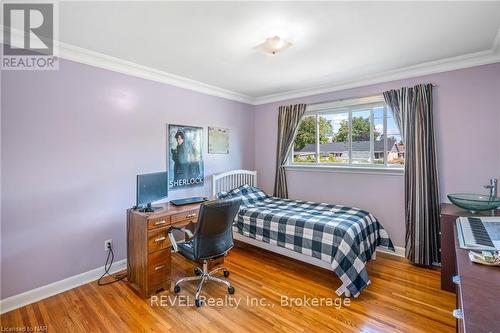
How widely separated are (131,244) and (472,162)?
3884mm

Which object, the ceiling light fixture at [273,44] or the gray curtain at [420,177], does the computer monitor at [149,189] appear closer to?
the ceiling light fixture at [273,44]

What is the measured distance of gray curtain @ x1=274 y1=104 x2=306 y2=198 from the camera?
167 inches

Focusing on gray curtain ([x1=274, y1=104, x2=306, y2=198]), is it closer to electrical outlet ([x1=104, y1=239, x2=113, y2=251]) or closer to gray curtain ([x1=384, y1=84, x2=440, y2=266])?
gray curtain ([x1=384, y1=84, x2=440, y2=266])

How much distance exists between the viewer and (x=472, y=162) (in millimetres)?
2795

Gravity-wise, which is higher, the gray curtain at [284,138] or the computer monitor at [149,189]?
the gray curtain at [284,138]

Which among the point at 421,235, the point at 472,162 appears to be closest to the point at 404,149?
the point at 472,162

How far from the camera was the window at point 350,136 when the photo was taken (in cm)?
343

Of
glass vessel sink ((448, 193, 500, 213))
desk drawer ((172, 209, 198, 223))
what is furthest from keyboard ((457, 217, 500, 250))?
desk drawer ((172, 209, 198, 223))

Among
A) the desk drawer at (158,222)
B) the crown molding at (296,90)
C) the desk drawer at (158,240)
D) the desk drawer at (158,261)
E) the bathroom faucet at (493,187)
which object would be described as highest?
the crown molding at (296,90)

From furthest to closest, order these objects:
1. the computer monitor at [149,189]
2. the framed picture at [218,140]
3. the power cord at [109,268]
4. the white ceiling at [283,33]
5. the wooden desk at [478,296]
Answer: the framed picture at [218,140] → the power cord at [109,268] → the computer monitor at [149,189] → the white ceiling at [283,33] → the wooden desk at [478,296]

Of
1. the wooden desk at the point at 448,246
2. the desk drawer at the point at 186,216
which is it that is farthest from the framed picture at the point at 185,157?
the wooden desk at the point at 448,246

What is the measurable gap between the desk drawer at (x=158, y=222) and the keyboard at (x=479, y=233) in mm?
2373

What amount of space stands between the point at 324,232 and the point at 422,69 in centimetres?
234

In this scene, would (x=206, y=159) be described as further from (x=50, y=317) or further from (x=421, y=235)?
(x=421, y=235)
